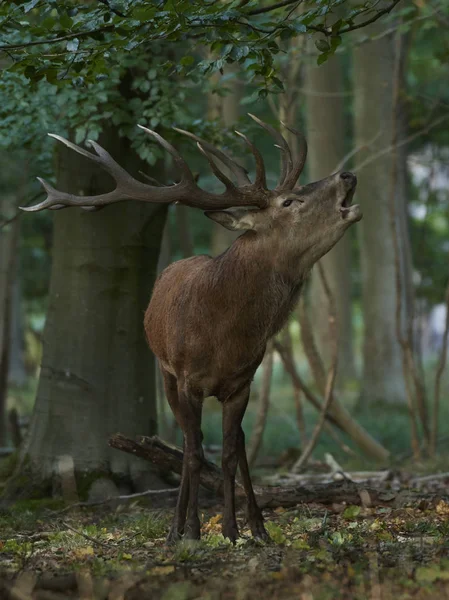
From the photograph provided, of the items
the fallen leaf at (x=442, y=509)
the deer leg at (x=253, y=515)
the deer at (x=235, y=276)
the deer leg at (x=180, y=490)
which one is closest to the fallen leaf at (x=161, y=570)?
the deer at (x=235, y=276)

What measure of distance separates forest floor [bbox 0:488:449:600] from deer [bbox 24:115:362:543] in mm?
443

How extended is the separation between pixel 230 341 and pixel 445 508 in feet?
6.99

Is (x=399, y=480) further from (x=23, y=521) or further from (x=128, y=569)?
(x=128, y=569)

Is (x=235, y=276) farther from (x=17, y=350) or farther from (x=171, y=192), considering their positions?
(x=17, y=350)

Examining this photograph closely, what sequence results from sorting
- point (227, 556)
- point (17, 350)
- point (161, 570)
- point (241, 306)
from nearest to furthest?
point (161, 570)
point (227, 556)
point (241, 306)
point (17, 350)

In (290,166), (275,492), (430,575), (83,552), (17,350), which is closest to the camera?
(430,575)

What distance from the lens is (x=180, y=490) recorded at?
677 cm

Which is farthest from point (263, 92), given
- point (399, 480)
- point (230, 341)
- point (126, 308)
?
point (399, 480)

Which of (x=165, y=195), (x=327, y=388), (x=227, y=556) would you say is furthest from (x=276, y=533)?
(x=327, y=388)

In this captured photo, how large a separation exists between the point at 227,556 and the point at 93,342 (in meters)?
3.20

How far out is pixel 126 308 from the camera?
8609 millimetres

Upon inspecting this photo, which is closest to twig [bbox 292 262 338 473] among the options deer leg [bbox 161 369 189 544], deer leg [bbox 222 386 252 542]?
deer leg [bbox 161 369 189 544]

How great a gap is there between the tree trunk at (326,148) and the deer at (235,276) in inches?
393

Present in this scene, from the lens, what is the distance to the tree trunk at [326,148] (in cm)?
1711
